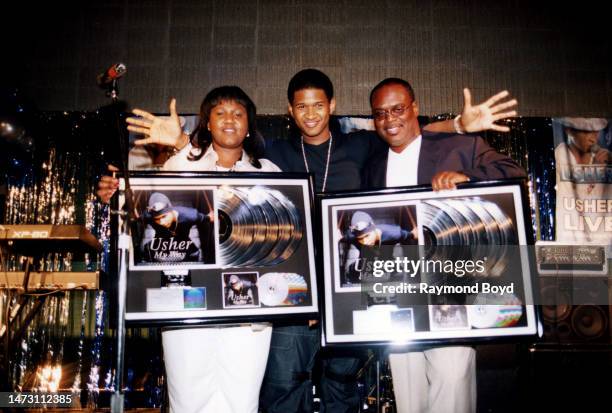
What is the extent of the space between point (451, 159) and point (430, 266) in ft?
1.89

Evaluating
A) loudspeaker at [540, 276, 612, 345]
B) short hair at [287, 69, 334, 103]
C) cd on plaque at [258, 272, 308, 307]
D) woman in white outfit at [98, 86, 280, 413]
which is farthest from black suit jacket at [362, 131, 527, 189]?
loudspeaker at [540, 276, 612, 345]

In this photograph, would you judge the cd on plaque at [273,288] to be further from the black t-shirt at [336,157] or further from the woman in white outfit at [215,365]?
the black t-shirt at [336,157]

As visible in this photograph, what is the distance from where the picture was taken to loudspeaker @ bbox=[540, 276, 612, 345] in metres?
4.02

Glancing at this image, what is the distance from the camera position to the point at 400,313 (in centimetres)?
230

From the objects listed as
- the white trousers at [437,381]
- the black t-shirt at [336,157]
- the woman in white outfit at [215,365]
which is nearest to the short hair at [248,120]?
the black t-shirt at [336,157]

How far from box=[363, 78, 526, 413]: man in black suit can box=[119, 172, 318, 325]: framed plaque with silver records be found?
0.54m

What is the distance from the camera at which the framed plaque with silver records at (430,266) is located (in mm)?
2277

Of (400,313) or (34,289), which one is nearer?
(400,313)

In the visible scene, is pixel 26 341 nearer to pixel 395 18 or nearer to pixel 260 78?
pixel 260 78

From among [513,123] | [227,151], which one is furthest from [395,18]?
[227,151]

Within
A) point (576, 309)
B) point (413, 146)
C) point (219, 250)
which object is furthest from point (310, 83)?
point (576, 309)

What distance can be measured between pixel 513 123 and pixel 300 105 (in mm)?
2224

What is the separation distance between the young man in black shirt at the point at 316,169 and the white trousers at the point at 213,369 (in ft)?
0.88

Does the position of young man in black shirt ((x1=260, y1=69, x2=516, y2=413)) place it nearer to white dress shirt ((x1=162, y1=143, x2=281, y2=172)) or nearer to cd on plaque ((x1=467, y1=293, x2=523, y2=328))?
white dress shirt ((x1=162, y1=143, x2=281, y2=172))
